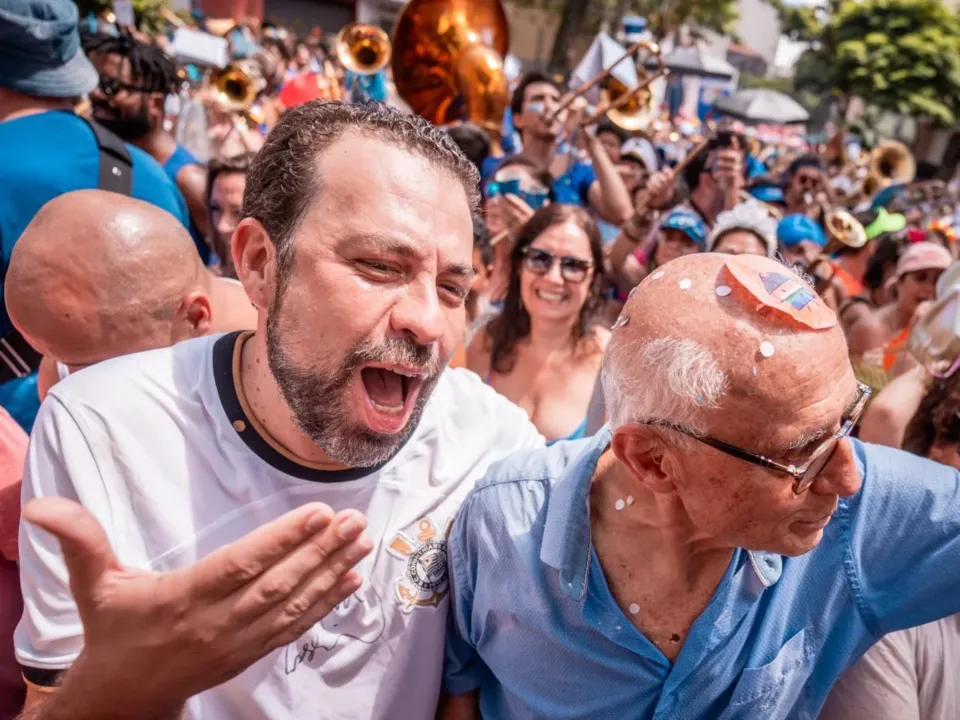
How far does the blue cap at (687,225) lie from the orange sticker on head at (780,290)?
3741 millimetres

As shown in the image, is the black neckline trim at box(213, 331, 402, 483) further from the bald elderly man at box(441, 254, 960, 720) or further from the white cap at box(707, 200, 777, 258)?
the white cap at box(707, 200, 777, 258)

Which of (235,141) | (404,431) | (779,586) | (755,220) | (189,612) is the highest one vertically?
(189,612)

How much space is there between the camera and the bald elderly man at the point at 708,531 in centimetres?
136

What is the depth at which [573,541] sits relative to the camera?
162 cm

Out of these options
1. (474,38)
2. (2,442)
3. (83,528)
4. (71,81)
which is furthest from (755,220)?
(474,38)

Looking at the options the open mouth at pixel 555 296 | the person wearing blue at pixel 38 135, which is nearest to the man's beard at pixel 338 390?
the person wearing blue at pixel 38 135

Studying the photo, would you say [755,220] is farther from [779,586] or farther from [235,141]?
[235,141]

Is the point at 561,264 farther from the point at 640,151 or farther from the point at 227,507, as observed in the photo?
the point at 640,151

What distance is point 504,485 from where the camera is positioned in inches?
68.6

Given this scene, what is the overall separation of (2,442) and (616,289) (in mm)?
3869

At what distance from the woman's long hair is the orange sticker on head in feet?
7.26

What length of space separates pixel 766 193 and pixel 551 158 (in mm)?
2693

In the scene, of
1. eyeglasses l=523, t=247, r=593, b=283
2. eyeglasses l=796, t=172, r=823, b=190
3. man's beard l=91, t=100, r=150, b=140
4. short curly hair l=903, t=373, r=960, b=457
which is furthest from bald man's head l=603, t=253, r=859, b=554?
eyeglasses l=796, t=172, r=823, b=190
